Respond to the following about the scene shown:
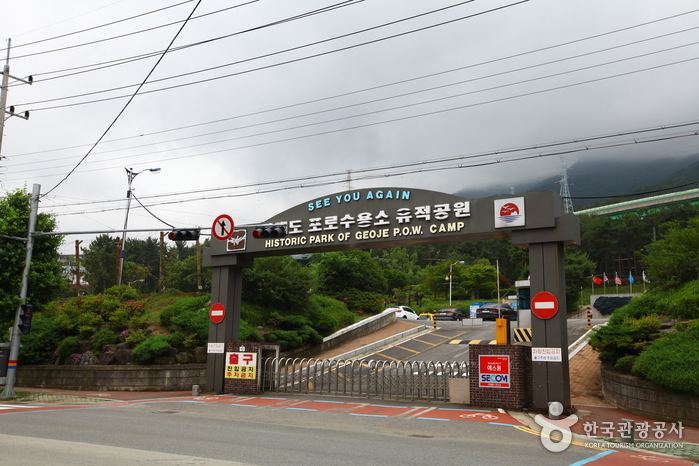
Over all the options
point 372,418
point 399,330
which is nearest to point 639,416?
Answer: point 372,418

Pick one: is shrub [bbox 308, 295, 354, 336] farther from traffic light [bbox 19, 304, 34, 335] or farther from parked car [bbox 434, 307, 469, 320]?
parked car [bbox 434, 307, 469, 320]

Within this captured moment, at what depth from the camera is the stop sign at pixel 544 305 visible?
14023mm

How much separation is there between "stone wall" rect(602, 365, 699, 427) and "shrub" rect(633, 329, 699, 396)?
220mm

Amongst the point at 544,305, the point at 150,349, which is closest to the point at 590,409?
the point at 544,305

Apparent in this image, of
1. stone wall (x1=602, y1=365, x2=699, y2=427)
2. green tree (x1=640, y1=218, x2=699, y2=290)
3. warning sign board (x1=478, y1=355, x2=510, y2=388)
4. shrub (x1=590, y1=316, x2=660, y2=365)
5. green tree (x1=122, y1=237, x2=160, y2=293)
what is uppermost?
green tree (x1=122, y1=237, x2=160, y2=293)

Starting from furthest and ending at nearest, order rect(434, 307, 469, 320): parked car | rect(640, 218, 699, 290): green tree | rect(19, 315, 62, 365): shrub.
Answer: rect(434, 307, 469, 320): parked car
rect(19, 315, 62, 365): shrub
rect(640, 218, 699, 290): green tree

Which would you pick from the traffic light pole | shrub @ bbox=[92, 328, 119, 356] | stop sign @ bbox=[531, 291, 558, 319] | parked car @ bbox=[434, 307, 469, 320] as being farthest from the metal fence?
parked car @ bbox=[434, 307, 469, 320]

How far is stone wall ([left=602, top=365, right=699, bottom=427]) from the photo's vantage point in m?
11.8

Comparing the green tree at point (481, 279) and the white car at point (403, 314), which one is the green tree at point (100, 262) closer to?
the white car at point (403, 314)

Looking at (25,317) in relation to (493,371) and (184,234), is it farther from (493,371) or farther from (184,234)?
(493,371)

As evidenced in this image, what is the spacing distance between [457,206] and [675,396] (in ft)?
24.0

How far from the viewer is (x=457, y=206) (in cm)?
1595

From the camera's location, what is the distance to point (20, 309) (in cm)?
1880

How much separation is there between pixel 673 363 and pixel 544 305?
3186 mm
